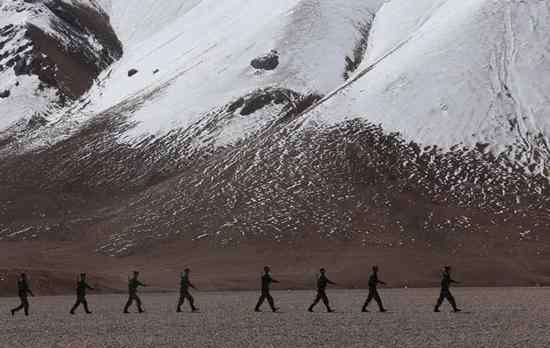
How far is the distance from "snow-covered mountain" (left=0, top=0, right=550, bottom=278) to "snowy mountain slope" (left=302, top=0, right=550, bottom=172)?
9.1 inches

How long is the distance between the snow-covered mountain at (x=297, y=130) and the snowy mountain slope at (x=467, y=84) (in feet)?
0.76

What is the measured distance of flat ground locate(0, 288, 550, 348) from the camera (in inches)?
768

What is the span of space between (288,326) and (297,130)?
2537 inches

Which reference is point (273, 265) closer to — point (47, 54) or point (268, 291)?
point (268, 291)

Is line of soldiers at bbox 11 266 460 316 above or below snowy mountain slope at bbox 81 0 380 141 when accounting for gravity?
below

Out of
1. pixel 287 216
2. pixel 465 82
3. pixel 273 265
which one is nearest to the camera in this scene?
pixel 273 265

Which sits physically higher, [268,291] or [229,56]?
[229,56]

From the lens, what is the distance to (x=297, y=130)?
286 feet

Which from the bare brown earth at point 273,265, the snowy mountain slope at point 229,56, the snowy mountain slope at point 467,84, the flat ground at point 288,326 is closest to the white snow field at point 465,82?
the snowy mountain slope at point 467,84

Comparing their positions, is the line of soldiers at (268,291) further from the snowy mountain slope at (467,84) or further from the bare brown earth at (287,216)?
the snowy mountain slope at (467,84)

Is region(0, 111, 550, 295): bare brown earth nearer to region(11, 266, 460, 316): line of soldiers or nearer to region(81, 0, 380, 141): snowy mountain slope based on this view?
region(81, 0, 380, 141): snowy mountain slope

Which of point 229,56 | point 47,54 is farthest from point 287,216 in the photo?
point 47,54

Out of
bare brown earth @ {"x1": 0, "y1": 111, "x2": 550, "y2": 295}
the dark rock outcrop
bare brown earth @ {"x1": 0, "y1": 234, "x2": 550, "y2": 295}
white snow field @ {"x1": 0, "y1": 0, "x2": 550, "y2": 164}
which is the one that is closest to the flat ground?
bare brown earth @ {"x1": 0, "y1": 234, "x2": 550, "y2": 295}

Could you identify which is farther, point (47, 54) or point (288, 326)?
point (47, 54)
